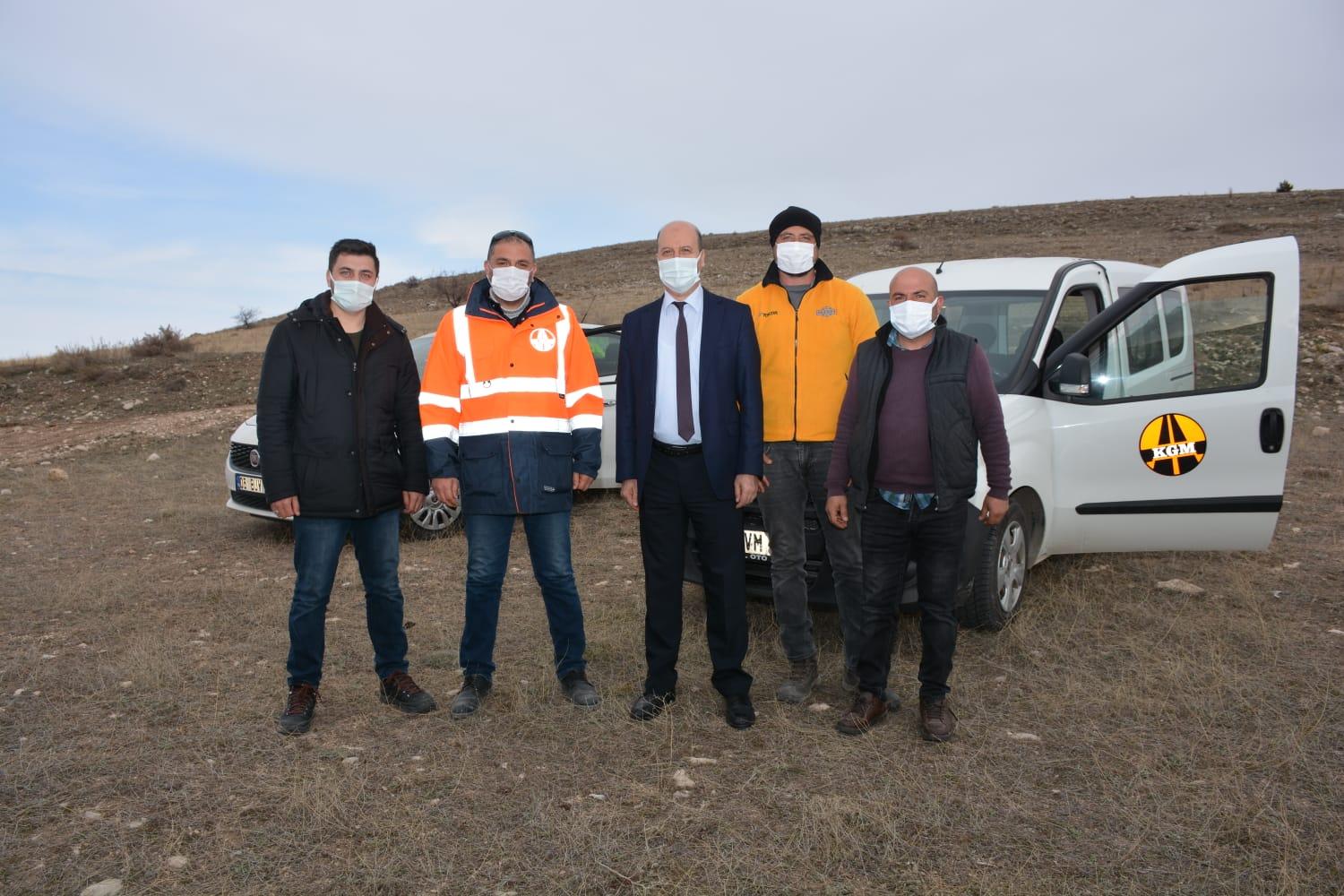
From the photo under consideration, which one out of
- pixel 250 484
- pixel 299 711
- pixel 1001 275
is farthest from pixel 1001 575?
pixel 250 484

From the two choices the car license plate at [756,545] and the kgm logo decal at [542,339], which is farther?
the car license plate at [756,545]

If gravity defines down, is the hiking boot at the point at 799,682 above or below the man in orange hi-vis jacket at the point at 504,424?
below

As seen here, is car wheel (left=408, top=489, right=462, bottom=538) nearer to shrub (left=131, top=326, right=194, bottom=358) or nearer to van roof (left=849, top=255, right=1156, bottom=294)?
van roof (left=849, top=255, right=1156, bottom=294)

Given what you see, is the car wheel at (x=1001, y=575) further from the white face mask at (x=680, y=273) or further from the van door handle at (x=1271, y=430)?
the white face mask at (x=680, y=273)

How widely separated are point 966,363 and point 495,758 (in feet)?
7.52

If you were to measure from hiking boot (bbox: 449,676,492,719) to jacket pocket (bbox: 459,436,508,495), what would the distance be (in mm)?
821

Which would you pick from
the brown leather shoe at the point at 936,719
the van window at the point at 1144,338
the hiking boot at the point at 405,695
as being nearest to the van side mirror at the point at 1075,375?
the van window at the point at 1144,338

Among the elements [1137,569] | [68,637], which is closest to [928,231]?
[1137,569]

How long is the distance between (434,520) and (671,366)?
3868 mm

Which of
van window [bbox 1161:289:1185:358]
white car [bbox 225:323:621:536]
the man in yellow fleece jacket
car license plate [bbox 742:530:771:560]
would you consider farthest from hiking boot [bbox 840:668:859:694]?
white car [bbox 225:323:621:536]

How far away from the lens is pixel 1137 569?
573cm

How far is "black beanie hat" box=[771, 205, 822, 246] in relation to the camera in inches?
152

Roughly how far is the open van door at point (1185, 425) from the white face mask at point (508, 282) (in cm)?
256

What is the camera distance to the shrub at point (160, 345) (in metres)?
19.3
